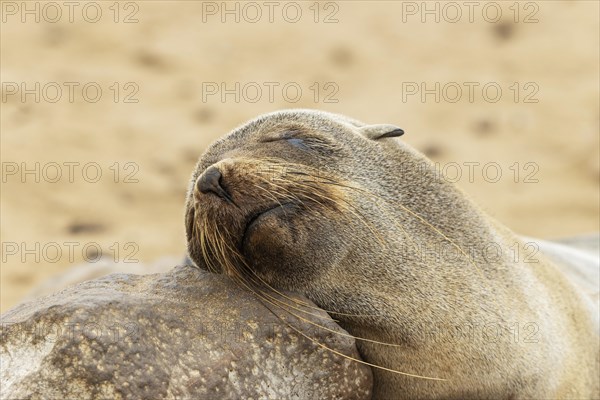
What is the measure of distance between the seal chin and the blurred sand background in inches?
127

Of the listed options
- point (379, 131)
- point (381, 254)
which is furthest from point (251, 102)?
point (381, 254)

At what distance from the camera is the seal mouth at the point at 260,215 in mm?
2877

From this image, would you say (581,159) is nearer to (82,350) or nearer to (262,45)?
(262,45)

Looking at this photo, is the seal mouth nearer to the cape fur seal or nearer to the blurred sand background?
the cape fur seal

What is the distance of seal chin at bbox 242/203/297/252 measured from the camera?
2.86 metres

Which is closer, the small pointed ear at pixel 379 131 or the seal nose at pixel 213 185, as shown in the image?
the seal nose at pixel 213 185

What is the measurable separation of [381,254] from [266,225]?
0.40m

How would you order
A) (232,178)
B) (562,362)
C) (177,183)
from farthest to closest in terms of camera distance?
(177,183), (562,362), (232,178)

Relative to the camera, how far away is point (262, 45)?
9.17 meters

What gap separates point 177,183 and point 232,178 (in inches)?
171

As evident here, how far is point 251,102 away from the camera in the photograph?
27.2ft

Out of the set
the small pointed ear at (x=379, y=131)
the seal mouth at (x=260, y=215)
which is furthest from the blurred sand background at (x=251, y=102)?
the seal mouth at (x=260, y=215)

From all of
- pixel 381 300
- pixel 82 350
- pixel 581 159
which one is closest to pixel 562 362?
pixel 381 300

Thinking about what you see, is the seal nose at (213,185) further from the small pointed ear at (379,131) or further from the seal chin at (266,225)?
the small pointed ear at (379,131)
